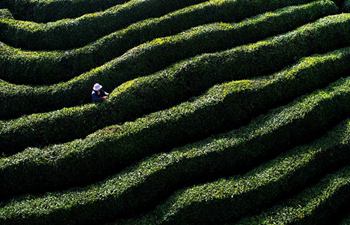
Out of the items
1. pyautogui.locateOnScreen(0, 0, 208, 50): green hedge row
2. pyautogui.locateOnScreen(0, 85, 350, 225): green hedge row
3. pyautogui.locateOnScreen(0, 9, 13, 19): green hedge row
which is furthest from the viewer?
pyautogui.locateOnScreen(0, 9, 13, 19): green hedge row

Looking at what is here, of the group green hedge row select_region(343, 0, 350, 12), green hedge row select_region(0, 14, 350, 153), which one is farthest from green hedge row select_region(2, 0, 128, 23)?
green hedge row select_region(343, 0, 350, 12)

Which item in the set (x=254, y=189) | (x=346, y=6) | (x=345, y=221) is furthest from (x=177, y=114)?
(x=346, y=6)

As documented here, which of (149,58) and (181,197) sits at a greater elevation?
(149,58)

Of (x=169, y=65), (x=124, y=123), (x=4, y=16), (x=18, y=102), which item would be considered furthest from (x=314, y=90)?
(x=4, y=16)

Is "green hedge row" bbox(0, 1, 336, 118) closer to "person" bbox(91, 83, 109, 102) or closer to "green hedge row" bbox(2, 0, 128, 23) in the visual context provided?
"person" bbox(91, 83, 109, 102)

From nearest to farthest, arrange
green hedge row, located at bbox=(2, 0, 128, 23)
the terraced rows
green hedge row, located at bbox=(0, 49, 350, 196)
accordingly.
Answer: the terraced rows
green hedge row, located at bbox=(0, 49, 350, 196)
green hedge row, located at bbox=(2, 0, 128, 23)

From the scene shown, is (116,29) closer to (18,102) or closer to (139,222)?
(18,102)

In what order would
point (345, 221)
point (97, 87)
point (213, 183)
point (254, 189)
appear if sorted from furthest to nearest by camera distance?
point (97, 87)
point (213, 183)
point (254, 189)
point (345, 221)

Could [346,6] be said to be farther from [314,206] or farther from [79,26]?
[79,26]
